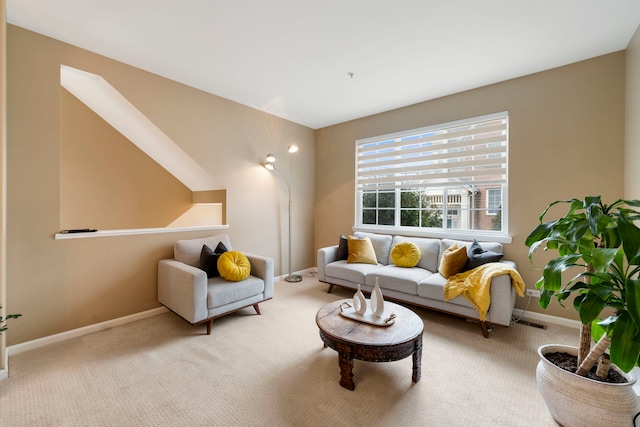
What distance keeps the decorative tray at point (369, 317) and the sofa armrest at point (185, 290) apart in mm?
1356

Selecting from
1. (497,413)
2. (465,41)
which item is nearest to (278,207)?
(465,41)

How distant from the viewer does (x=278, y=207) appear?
Result: 4570 mm

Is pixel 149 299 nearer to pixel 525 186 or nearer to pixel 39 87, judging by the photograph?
pixel 39 87

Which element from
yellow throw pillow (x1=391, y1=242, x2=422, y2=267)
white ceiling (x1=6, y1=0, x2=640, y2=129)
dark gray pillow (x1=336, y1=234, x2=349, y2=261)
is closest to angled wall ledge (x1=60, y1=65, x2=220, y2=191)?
white ceiling (x1=6, y1=0, x2=640, y2=129)

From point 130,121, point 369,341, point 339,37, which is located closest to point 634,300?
point 369,341

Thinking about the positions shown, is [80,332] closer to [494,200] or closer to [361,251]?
[361,251]

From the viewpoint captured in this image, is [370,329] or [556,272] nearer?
[556,272]

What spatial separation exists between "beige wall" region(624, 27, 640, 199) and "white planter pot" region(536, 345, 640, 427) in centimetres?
180

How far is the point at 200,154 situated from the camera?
3.55 m

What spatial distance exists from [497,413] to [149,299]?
11.1 ft

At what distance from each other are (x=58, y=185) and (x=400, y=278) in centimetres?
360

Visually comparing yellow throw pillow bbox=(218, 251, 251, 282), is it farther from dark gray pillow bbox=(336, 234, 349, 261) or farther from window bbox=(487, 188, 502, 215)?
window bbox=(487, 188, 502, 215)

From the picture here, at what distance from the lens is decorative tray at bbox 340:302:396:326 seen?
210 cm

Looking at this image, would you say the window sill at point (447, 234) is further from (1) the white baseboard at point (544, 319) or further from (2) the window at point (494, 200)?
(1) the white baseboard at point (544, 319)
